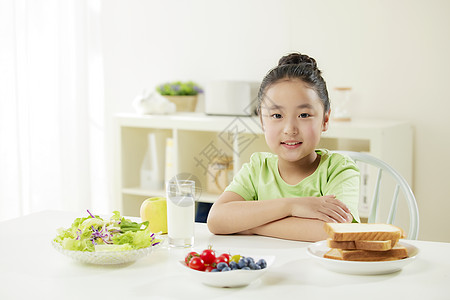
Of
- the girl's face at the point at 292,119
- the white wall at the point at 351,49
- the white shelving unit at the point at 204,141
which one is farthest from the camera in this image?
the white wall at the point at 351,49

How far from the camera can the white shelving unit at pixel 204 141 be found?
2562 mm

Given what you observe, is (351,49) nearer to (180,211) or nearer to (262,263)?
(180,211)

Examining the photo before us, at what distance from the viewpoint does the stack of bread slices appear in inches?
44.2

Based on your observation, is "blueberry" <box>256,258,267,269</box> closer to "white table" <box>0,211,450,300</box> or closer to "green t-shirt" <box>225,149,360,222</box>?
"white table" <box>0,211,450,300</box>

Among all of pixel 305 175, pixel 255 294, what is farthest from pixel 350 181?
pixel 255 294

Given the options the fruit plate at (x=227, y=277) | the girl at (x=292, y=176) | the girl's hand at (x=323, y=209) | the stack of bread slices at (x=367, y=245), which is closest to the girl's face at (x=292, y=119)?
the girl at (x=292, y=176)

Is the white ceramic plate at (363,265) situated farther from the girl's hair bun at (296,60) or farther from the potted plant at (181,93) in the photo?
the potted plant at (181,93)

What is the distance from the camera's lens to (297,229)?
4.50 ft

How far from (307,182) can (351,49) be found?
58.4 inches

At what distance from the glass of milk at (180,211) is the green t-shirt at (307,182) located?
0.32 metres

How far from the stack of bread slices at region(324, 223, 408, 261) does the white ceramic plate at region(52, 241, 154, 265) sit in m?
0.38

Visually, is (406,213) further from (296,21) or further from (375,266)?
(375,266)

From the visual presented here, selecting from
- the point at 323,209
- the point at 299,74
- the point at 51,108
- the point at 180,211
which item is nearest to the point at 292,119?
the point at 299,74

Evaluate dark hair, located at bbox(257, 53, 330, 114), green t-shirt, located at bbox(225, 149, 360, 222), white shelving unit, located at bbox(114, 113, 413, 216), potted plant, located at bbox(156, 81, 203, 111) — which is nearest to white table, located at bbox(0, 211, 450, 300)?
green t-shirt, located at bbox(225, 149, 360, 222)
